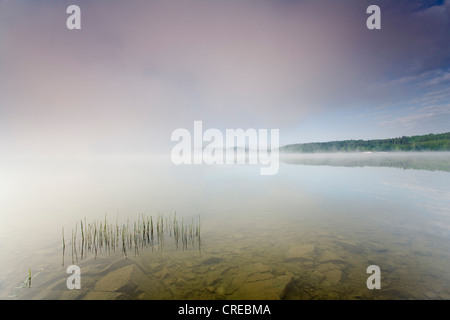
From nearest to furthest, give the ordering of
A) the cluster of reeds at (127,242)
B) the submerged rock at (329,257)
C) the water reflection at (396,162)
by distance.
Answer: the submerged rock at (329,257)
the cluster of reeds at (127,242)
the water reflection at (396,162)

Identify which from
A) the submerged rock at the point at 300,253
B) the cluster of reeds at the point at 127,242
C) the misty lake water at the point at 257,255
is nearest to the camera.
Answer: the misty lake water at the point at 257,255

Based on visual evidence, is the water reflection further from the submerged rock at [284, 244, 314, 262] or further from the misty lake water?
the submerged rock at [284, 244, 314, 262]

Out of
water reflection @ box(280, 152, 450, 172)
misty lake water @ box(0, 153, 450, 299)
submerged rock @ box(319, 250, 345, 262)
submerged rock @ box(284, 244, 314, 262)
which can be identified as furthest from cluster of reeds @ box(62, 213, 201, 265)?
water reflection @ box(280, 152, 450, 172)

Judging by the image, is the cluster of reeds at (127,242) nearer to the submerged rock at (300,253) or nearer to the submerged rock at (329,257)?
the submerged rock at (300,253)

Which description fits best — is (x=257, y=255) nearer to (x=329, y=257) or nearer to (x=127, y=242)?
(x=329, y=257)

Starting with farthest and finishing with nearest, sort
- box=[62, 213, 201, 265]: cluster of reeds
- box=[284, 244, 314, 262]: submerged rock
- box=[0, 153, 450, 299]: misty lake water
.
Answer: box=[62, 213, 201, 265]: cluster of reeds → box=[284, 244, 314, 262]: submerged rock → box=[0, 153, 450, 299]: misty lake water

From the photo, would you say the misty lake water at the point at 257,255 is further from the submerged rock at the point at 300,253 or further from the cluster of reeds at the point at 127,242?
the cluster of reeds at the point at 127,242

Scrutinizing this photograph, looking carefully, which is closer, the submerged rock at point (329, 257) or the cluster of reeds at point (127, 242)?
the submerged rock at point (329, 257)

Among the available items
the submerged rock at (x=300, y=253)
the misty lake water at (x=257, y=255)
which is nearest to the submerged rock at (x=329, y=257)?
the misty lake water at (x=257, y=255)

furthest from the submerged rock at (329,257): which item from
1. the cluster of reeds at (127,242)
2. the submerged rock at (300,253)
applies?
the cluster of reeds at (127,242)

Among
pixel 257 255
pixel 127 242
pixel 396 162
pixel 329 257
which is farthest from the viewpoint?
pixel 396 162

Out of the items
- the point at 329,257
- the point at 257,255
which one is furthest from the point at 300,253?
the point at 257,255

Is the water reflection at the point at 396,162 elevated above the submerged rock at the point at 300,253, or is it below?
above
